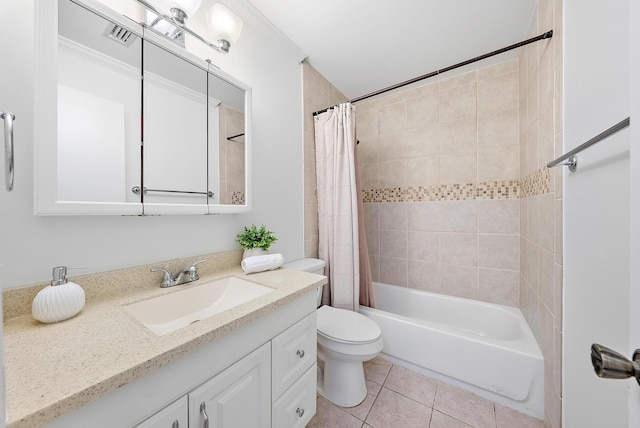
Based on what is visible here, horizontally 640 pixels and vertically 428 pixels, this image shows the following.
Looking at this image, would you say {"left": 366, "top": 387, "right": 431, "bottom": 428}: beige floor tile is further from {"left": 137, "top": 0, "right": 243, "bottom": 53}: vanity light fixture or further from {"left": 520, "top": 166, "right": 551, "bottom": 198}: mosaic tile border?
{"left": 137, "top": 0, "right": 243, "bottom": 53}: vanity light fixture

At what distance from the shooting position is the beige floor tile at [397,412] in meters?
1.23

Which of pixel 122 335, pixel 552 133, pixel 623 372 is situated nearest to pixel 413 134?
pixel 552 133

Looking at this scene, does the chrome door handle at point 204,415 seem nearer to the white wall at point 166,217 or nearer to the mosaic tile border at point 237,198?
the white wall at point 166,217

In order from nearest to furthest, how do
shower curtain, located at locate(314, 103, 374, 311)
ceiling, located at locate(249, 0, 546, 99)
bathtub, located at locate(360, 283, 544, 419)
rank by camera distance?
1. bathtub, located at locate(360, 283, 544, 419)
2. ceiling, located at locate(249, 0, 546, 99)
3. shower curtain, located at locate(314, 103, 374, 311)

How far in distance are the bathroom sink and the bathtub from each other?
104cm

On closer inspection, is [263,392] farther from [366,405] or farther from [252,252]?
[366,405]

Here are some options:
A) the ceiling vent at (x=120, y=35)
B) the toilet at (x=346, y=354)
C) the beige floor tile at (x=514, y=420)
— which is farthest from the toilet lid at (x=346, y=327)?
the ceiling vent at (x=120, y=35)

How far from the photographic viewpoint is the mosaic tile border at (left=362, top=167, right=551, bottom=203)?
4.97 feet

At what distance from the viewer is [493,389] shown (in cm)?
134

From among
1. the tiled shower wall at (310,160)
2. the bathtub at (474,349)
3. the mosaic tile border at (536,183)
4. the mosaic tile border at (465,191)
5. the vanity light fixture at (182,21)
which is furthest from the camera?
the tiled shower wall at (310,160)

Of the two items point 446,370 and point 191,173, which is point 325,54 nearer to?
point 191,173

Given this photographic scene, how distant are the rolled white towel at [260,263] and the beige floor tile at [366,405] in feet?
2.99

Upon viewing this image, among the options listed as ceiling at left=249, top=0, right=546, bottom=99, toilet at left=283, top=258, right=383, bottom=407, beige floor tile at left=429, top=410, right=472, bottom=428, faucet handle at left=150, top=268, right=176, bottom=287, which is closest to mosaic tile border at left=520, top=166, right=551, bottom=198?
ceiling at left=249, top=0, right=546, bottom=99

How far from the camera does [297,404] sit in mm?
1004
